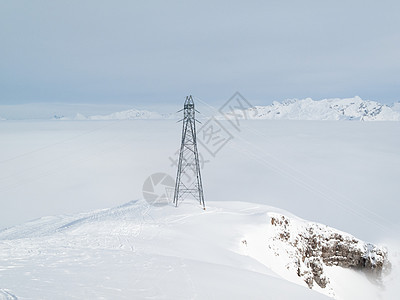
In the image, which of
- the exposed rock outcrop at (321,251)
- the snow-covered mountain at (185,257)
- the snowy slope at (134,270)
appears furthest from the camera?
the exposed rock outcrop at (321,251)

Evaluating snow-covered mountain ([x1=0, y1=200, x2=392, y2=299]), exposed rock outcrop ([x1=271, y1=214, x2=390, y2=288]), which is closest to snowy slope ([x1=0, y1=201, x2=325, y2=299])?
snow-covered mountain ([x1=0, y1=200, x2=392, y2=299])

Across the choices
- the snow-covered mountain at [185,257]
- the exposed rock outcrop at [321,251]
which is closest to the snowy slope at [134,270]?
the snow-covered mountain at [185,257]

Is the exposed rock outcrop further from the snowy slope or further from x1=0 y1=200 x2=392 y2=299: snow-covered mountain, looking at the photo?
the snowy slope

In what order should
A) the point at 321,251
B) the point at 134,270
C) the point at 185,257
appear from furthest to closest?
the point at 321,251 < the point at 185,257 < the point at 134,270

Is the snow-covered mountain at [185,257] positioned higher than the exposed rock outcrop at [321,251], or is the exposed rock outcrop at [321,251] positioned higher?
the snow-covered mountain at [185,257]

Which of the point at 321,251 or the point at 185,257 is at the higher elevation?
the point at 185,257

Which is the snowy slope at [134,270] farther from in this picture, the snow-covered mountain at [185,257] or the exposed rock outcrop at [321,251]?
the exposed rock outcrop at [321,251]

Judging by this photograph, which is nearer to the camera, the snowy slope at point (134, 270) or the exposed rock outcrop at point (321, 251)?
the snowy slope at point (134, 270)

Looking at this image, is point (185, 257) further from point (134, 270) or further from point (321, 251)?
point (321, 251)

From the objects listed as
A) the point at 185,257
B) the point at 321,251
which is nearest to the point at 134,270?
the point at 185,257

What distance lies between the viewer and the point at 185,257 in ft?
60.7

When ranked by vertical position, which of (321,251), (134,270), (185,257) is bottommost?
(321,251)

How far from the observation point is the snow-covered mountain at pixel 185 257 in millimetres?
11086

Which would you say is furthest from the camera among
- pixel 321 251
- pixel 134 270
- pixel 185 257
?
pixel 321 251
